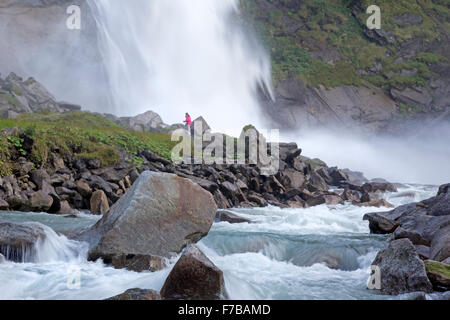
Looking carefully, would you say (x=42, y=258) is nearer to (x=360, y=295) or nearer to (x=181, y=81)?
(x=360, y=295)

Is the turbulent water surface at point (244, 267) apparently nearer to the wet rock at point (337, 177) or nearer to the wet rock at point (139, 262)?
the wet rock at point (139, 262)

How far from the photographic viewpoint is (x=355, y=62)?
54.6 meters

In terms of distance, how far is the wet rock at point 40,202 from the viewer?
1187 centimetres

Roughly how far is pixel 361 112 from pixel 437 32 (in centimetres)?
1678

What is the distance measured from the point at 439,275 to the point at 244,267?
3.32 m

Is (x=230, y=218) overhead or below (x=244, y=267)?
overhead

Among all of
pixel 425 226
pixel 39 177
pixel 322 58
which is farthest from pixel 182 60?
pixel 425 226

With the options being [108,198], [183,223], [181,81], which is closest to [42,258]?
[183,223]

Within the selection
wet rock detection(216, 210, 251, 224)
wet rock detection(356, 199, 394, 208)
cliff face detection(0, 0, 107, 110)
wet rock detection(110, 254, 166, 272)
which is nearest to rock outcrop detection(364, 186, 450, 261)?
wet rock detection(216, 210, 251, 224)

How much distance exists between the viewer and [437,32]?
183 ft

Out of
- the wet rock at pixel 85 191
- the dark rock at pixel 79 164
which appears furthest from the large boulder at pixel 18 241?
the dark rock at pixel 79 164

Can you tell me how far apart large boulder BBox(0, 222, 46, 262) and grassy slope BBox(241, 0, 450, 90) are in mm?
A: 47390

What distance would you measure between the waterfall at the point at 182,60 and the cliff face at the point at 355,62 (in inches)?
148

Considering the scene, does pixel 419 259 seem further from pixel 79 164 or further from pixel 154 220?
pixel 79 164
